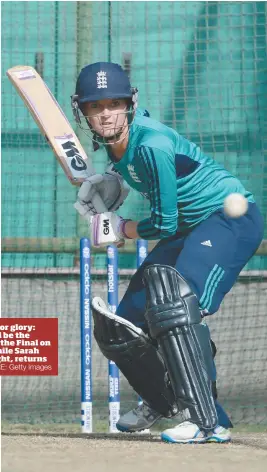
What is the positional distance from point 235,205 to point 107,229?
600 mm

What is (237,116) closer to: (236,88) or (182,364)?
(236,88)

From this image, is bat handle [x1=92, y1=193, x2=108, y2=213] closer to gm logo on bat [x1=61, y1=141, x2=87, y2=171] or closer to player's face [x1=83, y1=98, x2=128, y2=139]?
gm logo on bat [x1=61, y1=141, x2=87, y2=171]

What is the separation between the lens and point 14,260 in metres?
7.55

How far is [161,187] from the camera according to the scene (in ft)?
15.8

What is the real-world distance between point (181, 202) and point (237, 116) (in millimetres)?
2609

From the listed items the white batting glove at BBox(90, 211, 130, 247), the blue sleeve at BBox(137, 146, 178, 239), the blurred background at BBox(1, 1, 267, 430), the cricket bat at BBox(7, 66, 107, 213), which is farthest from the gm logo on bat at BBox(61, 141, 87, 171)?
the blurred background at BBox(1, 1, 267, 430)

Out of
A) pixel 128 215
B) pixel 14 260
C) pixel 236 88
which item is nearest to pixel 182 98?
pixel 236 88

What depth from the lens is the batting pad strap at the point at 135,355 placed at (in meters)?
5.09

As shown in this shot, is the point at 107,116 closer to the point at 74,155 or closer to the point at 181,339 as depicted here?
the point at 74,155

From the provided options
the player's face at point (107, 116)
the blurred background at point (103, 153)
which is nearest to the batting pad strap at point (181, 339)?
the player's face at point (107, 116)

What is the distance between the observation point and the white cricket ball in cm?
502
